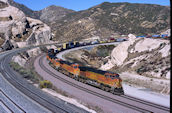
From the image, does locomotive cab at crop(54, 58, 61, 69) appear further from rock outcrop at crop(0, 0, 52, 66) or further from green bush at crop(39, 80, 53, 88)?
rock outcrop at crop(0, 0, 52, 66)

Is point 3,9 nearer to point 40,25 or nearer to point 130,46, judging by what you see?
point 40,25

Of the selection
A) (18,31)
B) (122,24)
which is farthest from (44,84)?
(122,24)

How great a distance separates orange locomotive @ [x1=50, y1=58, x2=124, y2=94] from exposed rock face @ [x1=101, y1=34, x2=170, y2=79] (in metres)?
8.82

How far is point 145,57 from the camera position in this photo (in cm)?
3397

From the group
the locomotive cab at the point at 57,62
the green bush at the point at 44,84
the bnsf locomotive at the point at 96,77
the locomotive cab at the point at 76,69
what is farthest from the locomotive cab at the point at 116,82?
the locomotive cab at the point at 57,62

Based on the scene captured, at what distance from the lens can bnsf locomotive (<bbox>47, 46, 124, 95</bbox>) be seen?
22.8 metres

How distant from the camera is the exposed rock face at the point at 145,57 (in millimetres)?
28184

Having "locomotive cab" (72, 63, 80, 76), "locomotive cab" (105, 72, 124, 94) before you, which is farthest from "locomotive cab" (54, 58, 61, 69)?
"locomotive cab" (105, 72, 124, 94)

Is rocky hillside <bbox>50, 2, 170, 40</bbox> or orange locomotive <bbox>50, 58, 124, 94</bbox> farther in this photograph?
rocky hillside <bbox>50, 2, 170, 40</bbox>

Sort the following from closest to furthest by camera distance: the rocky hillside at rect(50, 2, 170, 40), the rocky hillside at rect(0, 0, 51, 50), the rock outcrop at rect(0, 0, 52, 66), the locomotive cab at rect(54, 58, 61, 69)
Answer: the locomotive cab at rect(54, 58, 61, 69), the rock outcrop at rect(0, 0, 52, 66), the rocky hillside at rect(0, 0, 51, 50), the rocky hillside at rect(50, 2, 170, 40)

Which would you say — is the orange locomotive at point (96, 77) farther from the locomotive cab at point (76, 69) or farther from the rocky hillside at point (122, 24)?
the rocky hillside at point (122, 24)

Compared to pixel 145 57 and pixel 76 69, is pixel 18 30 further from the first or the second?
pixel 145 57

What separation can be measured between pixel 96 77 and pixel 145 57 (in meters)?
13.7

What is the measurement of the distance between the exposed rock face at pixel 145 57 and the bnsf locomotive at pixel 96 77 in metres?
8.82
